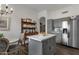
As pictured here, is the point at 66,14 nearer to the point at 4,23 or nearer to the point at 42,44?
the point at 42,44

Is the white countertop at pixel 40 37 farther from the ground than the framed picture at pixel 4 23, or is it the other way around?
the framed picture at pixel 4 23

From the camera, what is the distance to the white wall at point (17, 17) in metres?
2.32

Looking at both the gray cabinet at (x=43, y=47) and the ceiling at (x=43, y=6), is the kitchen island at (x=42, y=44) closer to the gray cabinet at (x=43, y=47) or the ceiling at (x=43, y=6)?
the gray cabinet at (x=43, y=47)

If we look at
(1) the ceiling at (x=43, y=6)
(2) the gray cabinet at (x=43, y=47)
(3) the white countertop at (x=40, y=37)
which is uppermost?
(1) the ceiling at (x=43, y=6)

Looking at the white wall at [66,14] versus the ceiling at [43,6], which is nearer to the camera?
the white wall at [66,14]

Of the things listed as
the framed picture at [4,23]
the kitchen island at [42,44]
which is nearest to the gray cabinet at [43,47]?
the kitchen island at [42,44]

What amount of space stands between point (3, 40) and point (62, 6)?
1458 mm

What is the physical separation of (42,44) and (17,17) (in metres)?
0.81

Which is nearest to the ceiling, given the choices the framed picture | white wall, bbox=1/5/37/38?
white wall, bbox=1/5/37/38

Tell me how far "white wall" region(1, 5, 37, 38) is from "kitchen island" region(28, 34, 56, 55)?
334 millimetres

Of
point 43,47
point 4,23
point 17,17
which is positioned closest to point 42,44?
point 43,47

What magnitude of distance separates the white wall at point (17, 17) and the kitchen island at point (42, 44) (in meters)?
0.33

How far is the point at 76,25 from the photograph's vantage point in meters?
2.35
